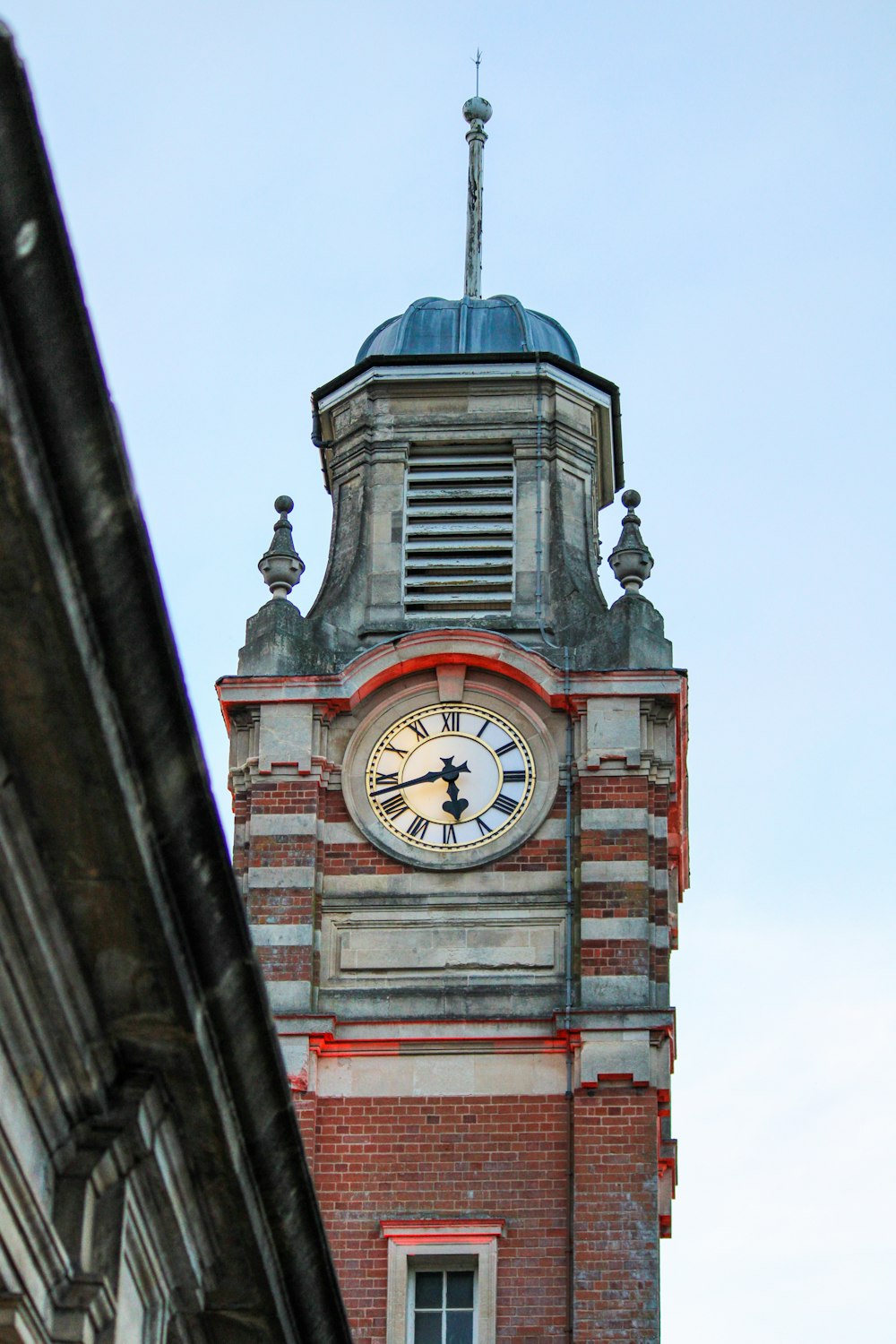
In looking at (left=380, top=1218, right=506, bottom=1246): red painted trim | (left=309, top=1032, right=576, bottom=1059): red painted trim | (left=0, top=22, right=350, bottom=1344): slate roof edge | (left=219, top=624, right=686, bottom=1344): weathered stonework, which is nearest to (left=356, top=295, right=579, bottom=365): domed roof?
(left=219, top=624, right=686, bottom=1344): weathered stonework

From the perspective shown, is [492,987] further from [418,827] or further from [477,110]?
[477,110]

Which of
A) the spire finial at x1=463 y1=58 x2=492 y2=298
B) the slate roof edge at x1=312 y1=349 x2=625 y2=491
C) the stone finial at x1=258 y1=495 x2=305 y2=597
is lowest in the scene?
the stone finial at x1=258 y1=495 x2=305 y2=597

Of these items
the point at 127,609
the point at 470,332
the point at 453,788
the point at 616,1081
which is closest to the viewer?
the point at 127,609

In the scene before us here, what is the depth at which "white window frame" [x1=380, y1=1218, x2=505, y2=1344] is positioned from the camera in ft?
87.1

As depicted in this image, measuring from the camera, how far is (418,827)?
2856cm

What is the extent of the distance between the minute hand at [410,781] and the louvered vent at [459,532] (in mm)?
2008

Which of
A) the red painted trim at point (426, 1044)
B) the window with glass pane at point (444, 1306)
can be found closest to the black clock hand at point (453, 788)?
the red painted trim at point (426, 1044)

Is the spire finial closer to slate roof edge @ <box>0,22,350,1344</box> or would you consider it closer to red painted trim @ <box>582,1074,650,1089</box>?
red painted trim @ <box>582,1074,650,1089</box>

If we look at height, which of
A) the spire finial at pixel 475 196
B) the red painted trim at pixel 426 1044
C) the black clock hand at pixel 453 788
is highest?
the spire finial at pixel 475 196

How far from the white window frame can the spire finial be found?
37.2 ft

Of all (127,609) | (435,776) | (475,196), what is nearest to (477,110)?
(475,196)

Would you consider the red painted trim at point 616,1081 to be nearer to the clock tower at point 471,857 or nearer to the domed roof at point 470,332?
the clock tower at point 471,857

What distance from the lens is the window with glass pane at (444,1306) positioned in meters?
26.5

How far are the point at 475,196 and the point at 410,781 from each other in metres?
9.57
